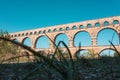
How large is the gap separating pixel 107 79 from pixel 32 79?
0.76m

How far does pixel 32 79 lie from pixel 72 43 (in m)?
35.5

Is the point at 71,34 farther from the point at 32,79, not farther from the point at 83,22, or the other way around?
the point at 32,79

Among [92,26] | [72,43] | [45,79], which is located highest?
[92,26]

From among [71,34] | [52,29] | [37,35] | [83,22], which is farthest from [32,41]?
[83,22]

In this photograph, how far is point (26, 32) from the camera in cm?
4672

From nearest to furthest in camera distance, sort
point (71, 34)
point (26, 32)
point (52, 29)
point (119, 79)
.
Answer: point (119, 79) → point (71, 34) → point (52, 29) → point (26, 32)

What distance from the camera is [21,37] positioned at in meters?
46.9

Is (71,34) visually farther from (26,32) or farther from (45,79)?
(45,79)

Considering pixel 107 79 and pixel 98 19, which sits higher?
pixel 98 19

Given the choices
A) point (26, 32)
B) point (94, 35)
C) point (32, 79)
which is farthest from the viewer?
point (26, 32)

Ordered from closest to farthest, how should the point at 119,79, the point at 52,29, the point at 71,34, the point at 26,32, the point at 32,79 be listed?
the point at 119,79 → the point at 32,79 → the point at 71,34 → the point at 52,29 → the point at 26,32

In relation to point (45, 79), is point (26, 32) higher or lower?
higher

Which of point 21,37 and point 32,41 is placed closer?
point 32,41

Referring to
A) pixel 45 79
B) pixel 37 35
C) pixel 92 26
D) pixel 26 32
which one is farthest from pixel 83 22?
pixel 45 79
